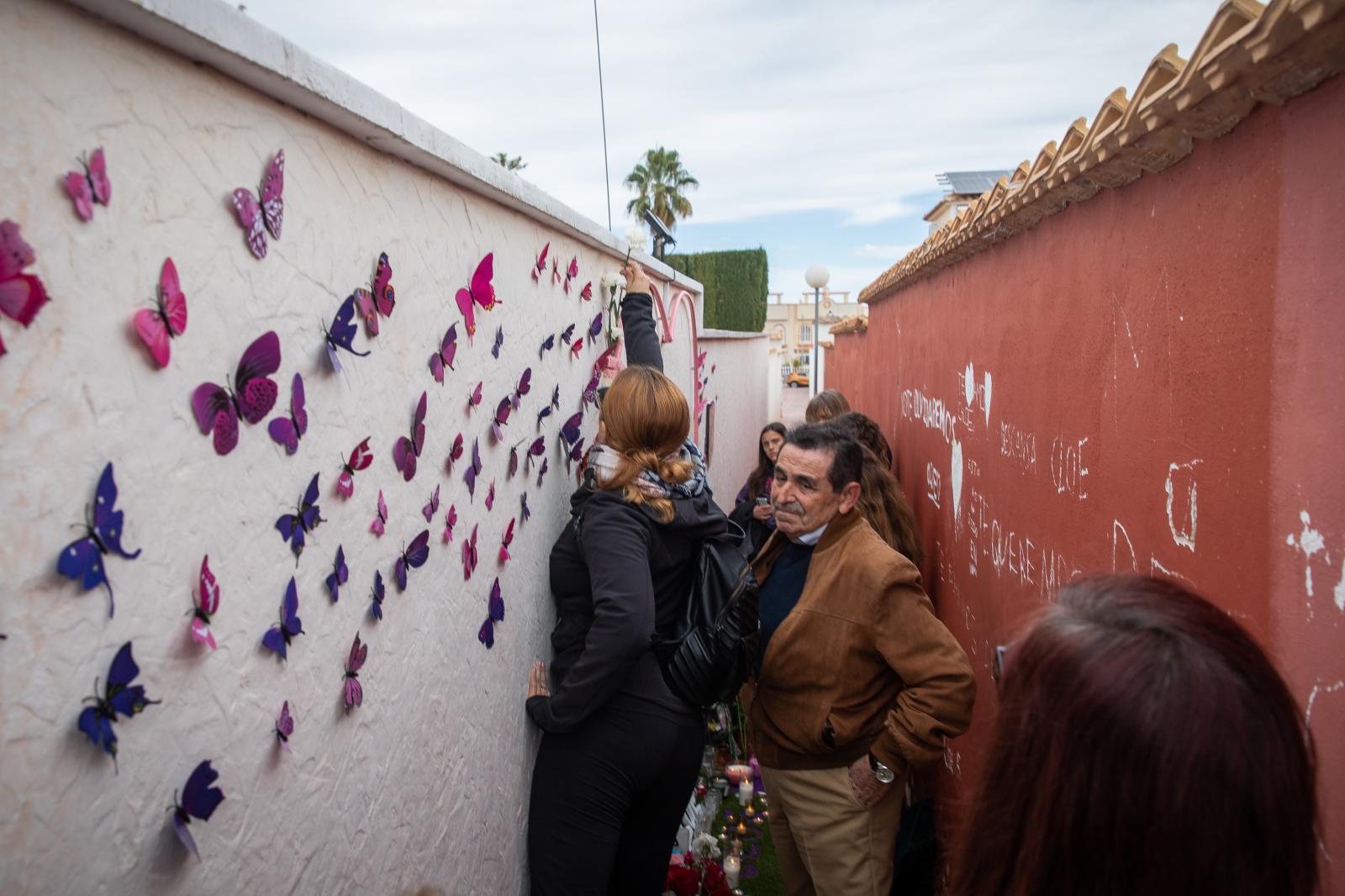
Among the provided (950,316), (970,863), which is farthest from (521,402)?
(950,316)

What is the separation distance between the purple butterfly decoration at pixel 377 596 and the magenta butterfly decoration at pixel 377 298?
48cm

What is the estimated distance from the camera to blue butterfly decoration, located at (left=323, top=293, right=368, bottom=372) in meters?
1.57

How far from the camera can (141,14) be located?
3.46 ft

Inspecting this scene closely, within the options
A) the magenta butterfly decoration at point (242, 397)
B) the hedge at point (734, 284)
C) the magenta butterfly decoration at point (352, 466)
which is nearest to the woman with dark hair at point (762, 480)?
the magenta butterfly decoration at point (352, 466)

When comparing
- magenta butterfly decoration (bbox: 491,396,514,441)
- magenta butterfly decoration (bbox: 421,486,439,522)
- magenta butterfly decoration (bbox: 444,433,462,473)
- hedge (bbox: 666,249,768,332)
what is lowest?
magenta butterfly decoration (bbox: 421,486,439,522)

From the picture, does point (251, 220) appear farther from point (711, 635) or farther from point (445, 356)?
point (711, 635)

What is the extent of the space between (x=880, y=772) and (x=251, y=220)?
218 centimetres

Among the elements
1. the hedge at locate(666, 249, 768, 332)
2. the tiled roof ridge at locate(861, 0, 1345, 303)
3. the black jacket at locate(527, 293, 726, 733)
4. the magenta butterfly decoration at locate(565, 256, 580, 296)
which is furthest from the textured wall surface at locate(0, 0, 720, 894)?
the hedge at locate(666, 249, 768, 332)

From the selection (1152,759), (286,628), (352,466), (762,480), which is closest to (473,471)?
(352,466)

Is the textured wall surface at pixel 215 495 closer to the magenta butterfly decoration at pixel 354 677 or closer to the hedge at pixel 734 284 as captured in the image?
the magenta butterfly decoration at pixel 354 677

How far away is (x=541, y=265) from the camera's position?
2732 mm

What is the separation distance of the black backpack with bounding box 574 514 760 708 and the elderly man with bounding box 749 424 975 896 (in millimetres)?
208

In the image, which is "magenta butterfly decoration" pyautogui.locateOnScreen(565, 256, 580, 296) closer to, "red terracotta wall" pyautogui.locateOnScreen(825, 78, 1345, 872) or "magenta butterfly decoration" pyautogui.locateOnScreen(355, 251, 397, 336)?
"magenta butterfly decoration" pyautogui.locateOnScreen(355, 251, 397, 336)

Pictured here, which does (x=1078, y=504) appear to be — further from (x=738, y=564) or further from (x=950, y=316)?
(x=950, y=316)
